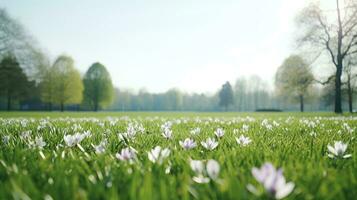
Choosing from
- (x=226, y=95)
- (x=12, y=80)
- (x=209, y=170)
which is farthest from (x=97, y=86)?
(x=209, y=170)

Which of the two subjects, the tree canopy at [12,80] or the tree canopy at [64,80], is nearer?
the tree canopy at [12,80]

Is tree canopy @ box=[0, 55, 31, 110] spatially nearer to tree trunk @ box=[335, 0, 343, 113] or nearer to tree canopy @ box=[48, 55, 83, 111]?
tree canopy @ box=[48, 55, 83, 111]

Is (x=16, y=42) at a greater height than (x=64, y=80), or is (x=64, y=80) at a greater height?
(x=16, y=42)

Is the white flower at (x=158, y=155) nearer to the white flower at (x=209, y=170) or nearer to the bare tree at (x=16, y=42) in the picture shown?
the white flower at (x=209, y=170)

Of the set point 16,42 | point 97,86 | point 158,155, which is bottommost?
point 158,155

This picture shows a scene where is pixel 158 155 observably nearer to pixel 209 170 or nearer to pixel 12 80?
pixel 209 170

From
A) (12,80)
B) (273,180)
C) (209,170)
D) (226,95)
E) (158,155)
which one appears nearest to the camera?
(273,180)

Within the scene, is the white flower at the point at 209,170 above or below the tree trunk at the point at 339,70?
below

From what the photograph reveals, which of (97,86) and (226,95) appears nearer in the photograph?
(97,86)

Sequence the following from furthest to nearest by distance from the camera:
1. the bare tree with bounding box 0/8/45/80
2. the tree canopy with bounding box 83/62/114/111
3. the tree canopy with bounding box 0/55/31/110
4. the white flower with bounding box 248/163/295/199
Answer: the tree canopy with bounding box 83/62/114/111
the tree canopy with bounding box 0/55/31/110
the bare tree with bounding box 0/8/45/80
the white flower with bounding box 248/163/295/199

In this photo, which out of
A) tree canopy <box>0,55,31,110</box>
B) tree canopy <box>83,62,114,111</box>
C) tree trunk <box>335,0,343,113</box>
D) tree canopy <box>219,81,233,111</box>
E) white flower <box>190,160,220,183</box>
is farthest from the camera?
tree canopy <box>219,81,233,111</box>

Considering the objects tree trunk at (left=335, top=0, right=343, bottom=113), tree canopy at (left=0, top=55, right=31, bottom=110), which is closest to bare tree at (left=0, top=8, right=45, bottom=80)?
tree canopy at (left=0, top=55, right=31, bottom=110)

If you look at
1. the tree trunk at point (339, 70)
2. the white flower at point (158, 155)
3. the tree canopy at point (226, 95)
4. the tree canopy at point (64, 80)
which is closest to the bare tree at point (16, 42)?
the tree canopy at point (64, 80)

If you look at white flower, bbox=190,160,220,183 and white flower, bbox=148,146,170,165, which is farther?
white flower, bbox=148,146,170,165
